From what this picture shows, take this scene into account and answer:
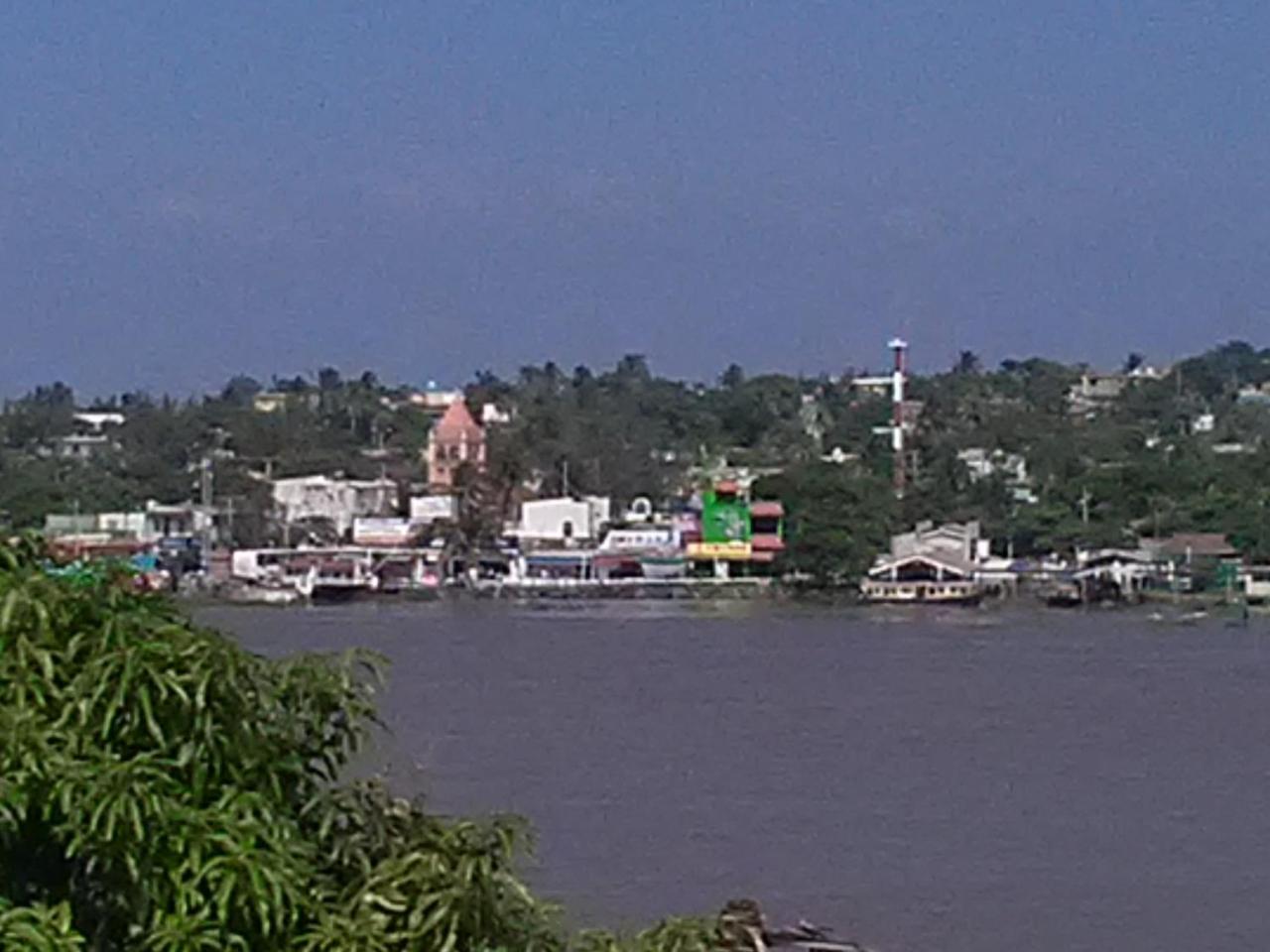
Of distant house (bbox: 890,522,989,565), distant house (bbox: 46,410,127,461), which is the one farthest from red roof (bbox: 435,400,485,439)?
distant house (bbox: 890,522,989,565)

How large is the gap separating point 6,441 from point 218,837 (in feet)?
199

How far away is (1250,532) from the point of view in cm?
4500

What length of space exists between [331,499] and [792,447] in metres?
11.9

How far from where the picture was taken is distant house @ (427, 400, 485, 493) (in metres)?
53.8

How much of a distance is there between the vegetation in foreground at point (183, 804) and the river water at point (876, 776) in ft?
3.29

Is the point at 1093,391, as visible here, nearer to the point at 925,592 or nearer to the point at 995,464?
the point at 995,464

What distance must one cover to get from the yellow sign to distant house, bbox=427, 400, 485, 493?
8200 millimetres

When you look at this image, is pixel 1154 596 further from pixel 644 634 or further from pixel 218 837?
pixel 218 837

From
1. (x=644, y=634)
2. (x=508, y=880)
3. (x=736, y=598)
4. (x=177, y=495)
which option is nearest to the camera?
(x=508, y=880)

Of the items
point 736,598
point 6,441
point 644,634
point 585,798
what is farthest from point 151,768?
point 6,441

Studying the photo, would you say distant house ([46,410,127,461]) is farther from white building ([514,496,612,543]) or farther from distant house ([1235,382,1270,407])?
distant house ([1235,382,1270,407])

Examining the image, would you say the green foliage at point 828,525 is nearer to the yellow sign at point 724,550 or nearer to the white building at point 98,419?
the yellow sign at point 724,550

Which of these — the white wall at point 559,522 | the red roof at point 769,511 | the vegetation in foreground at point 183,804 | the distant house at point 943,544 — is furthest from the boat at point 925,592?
the vegetation in foreground at point 183,804

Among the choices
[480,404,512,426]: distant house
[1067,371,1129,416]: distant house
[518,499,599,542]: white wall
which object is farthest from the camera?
[1067,371,1129,416]: distant house
